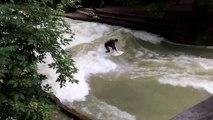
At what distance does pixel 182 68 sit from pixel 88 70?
3.29 metres

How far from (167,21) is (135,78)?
6150 mm

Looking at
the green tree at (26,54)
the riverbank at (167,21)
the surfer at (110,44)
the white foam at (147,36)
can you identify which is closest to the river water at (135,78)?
the white foam at (147,36)

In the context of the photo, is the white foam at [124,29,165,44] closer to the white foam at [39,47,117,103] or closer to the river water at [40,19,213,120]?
the river water at [40,19,213,120]

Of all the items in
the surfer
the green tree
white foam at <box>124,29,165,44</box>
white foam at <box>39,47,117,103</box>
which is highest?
the green tree

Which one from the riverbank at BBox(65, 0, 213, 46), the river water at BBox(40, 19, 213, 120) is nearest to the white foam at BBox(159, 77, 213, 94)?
the river water at BBox(40, 19, 213, 120)

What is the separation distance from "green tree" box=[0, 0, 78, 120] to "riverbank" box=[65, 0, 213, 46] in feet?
36.2

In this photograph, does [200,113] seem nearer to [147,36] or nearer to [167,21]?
[147,36]

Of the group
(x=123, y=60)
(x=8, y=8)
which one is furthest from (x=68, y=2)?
(x=123, y=60)

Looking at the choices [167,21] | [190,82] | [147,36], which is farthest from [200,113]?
[167,21]

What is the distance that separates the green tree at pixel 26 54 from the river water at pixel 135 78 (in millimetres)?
3708

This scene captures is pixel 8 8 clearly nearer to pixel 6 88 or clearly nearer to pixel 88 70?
pixel 6 88

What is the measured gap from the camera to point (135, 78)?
12.4 metres

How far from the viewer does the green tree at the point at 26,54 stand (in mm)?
4348

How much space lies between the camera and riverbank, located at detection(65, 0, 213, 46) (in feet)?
53.6
